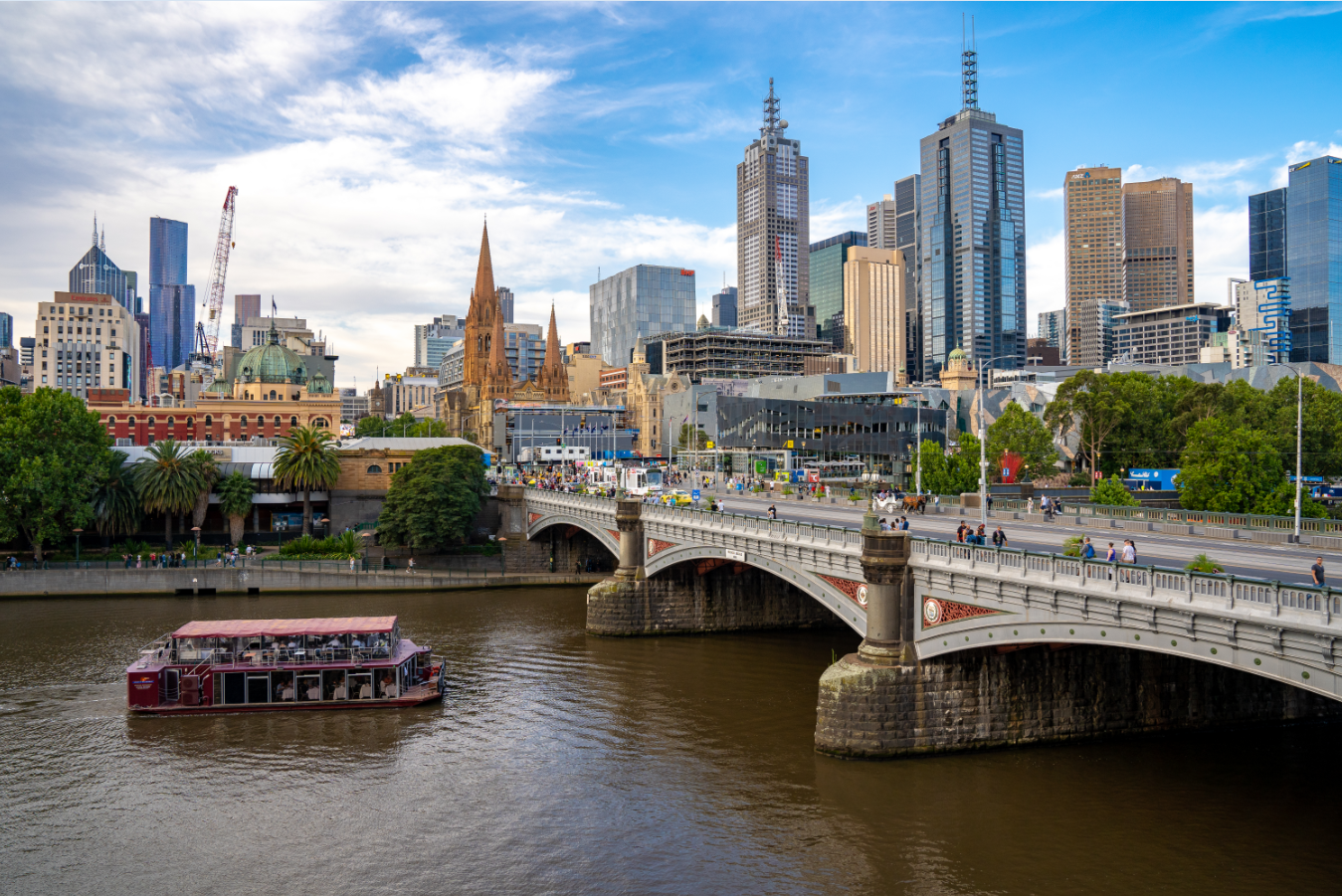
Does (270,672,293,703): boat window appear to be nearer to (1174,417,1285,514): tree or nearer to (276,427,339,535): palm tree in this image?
(276,427,339,535): palm tree

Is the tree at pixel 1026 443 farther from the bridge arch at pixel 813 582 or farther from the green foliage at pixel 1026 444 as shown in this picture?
the bridge arch at pixel 813 582

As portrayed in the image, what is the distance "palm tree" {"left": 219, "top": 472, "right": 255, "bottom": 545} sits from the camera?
9200cm

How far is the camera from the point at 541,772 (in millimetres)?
34906

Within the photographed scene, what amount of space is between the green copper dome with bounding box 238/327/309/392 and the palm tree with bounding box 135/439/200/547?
231ft

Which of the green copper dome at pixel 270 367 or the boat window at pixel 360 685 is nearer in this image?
the boat window at pixel 360 685

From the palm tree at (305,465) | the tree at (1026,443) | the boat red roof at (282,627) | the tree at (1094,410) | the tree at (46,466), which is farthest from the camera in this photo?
the tree at (1026,443)

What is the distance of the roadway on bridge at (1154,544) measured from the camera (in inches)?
1228

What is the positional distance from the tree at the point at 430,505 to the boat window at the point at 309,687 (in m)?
40.9

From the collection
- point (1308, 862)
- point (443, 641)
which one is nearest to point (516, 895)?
point (1308, 862)

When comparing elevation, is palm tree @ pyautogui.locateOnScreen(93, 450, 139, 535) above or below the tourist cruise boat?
above

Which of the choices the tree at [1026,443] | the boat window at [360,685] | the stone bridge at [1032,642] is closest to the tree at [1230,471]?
the tree at [1026,443]

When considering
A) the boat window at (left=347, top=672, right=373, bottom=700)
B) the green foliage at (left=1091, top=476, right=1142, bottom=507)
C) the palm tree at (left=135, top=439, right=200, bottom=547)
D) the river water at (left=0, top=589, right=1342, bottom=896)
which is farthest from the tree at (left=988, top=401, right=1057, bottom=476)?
the palm tree at (left=135, top=439, right=200, bottom=547)

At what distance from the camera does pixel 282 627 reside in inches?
1791

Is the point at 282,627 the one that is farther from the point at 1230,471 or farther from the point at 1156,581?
the point at 1230,471
